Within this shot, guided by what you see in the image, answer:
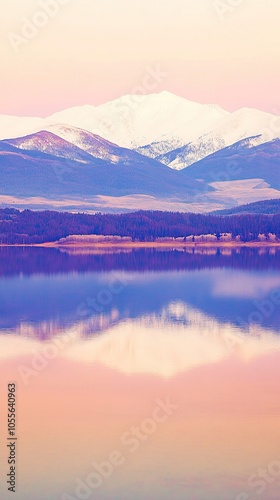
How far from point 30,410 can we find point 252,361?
9.92 m

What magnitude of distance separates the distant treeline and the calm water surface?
64590mm

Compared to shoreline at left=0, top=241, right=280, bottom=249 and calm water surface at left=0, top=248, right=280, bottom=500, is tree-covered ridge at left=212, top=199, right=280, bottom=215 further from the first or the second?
calm water surface at left=0, top=248, right=280, bottom=500

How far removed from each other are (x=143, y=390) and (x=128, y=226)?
9890 cm

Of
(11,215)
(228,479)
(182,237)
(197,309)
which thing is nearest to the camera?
(228,479)

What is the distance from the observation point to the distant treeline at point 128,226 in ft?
407

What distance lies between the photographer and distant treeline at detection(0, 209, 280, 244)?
12406cm

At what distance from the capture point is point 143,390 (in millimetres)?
30500

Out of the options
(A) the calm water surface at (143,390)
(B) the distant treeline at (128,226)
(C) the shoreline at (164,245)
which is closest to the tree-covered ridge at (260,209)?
(B) the distant treeline at (128,226)

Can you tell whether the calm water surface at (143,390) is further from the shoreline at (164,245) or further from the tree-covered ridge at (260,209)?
the tree-covered ridge at (260,209)

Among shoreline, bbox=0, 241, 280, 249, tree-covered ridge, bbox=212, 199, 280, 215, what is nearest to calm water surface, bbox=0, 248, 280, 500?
shoreline, bbox=0, 241, 280, 249

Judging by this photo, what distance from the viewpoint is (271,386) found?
102 ft

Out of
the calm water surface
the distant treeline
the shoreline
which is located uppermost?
the distant treeline

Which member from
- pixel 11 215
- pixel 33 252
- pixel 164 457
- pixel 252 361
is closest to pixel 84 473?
pixel 164 457

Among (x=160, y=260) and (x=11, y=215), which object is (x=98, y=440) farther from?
(x=11, y=215)
